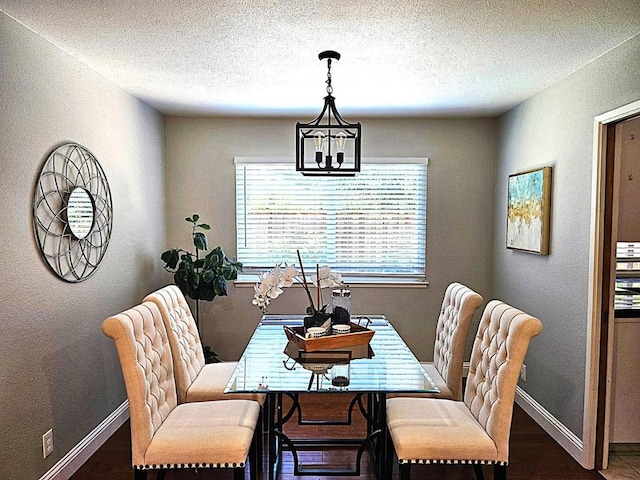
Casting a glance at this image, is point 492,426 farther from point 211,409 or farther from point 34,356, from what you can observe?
point 34,356

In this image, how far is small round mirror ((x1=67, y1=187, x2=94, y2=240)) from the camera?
278 centimetres

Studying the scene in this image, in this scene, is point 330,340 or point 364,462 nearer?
point 330,340

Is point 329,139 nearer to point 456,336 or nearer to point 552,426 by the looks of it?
point 456,336

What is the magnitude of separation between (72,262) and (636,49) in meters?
3.21

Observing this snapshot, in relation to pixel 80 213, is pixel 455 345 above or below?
below

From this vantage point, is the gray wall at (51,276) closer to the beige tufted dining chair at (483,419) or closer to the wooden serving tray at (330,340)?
the wooden serving tray at (330,340)

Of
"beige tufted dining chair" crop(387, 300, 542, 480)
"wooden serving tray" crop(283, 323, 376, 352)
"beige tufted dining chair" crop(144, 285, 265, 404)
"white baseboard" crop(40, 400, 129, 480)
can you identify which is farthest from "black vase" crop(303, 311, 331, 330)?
"white baseboard" crop(40, 400, 129, 480)

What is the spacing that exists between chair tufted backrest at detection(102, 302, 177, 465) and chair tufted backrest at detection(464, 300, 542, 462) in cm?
154

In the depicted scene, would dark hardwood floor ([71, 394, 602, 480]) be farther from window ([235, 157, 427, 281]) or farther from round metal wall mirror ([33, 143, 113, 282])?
window ([235, 157, 427, 281])

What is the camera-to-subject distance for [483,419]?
2.31 metres

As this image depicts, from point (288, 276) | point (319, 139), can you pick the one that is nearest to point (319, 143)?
point (319, 139)

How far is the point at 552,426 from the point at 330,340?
1.80 m

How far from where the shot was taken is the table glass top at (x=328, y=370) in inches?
87.0

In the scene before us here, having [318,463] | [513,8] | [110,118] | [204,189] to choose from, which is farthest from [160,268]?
[513,8]
